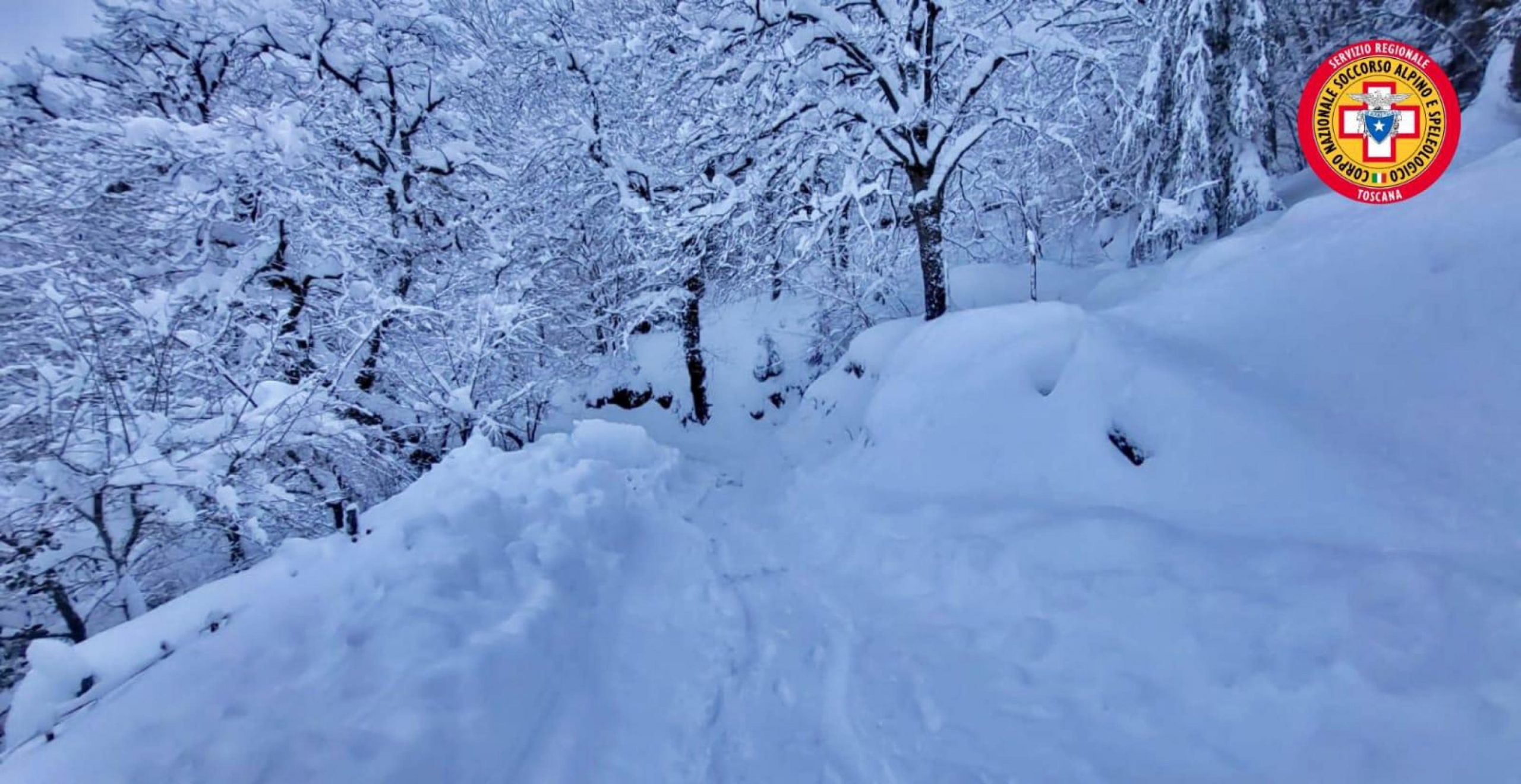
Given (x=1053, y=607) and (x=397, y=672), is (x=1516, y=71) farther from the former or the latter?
(x=397, y=672)

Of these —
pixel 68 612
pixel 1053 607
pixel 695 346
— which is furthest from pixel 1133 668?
pixel 695 346

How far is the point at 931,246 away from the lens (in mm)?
8633

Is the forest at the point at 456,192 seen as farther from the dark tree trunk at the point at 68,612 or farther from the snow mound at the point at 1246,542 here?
the snow mound at the point at 1246,542

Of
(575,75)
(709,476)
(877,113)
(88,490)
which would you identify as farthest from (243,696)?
(575,75)

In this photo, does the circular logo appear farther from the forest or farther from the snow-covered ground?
the forest

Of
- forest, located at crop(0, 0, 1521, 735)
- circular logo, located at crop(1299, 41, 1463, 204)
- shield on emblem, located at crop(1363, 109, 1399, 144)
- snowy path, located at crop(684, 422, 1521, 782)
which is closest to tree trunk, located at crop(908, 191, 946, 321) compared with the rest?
forest, located at crop(0, 0, 1521, 735)

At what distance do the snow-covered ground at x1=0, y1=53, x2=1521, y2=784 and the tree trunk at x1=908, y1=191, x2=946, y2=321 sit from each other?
3.56 m

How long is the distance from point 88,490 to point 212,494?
653 millimetres

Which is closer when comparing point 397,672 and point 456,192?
point 397,672

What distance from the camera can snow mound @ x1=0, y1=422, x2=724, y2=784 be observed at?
7.31 feet

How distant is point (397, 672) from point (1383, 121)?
28.1 ft

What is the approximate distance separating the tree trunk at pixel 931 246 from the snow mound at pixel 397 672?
619cm

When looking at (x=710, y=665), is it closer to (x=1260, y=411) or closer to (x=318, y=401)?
(x=1260, y=411)

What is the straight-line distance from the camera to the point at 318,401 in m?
5.62
